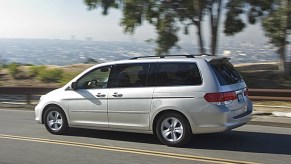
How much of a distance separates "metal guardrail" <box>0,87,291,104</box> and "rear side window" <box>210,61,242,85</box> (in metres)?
5.61

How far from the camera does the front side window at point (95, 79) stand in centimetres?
949

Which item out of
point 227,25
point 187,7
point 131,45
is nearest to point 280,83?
point 227,25

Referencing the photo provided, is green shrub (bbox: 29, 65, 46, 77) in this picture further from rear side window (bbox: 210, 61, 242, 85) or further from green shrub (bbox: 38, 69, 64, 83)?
rear side window (bbox: 210, 61, 242, 85)

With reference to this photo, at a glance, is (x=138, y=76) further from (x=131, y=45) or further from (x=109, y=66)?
(x=131, y=45)

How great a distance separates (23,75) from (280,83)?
14270mm

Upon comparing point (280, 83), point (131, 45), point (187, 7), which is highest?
point (187, 7)

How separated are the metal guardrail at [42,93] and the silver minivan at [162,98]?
18.5ft

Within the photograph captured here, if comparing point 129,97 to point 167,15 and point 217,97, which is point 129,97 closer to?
point 217,97

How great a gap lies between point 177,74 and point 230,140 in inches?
69.1

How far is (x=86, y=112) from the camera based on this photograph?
9.56 metres

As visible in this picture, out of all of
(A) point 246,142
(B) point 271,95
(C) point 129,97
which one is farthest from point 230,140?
(B) point 271,95

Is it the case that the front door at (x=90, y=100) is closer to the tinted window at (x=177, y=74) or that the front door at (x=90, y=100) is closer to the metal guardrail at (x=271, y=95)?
the tinted window at (x=177, y=74)

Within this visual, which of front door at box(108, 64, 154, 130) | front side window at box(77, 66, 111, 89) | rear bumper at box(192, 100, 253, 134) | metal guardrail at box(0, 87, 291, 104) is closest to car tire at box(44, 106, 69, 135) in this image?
front side window at box(77, 66, 111, 89)

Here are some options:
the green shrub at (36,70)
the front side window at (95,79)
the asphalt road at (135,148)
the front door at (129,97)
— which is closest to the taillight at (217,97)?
the asphalt road at (135,148)
